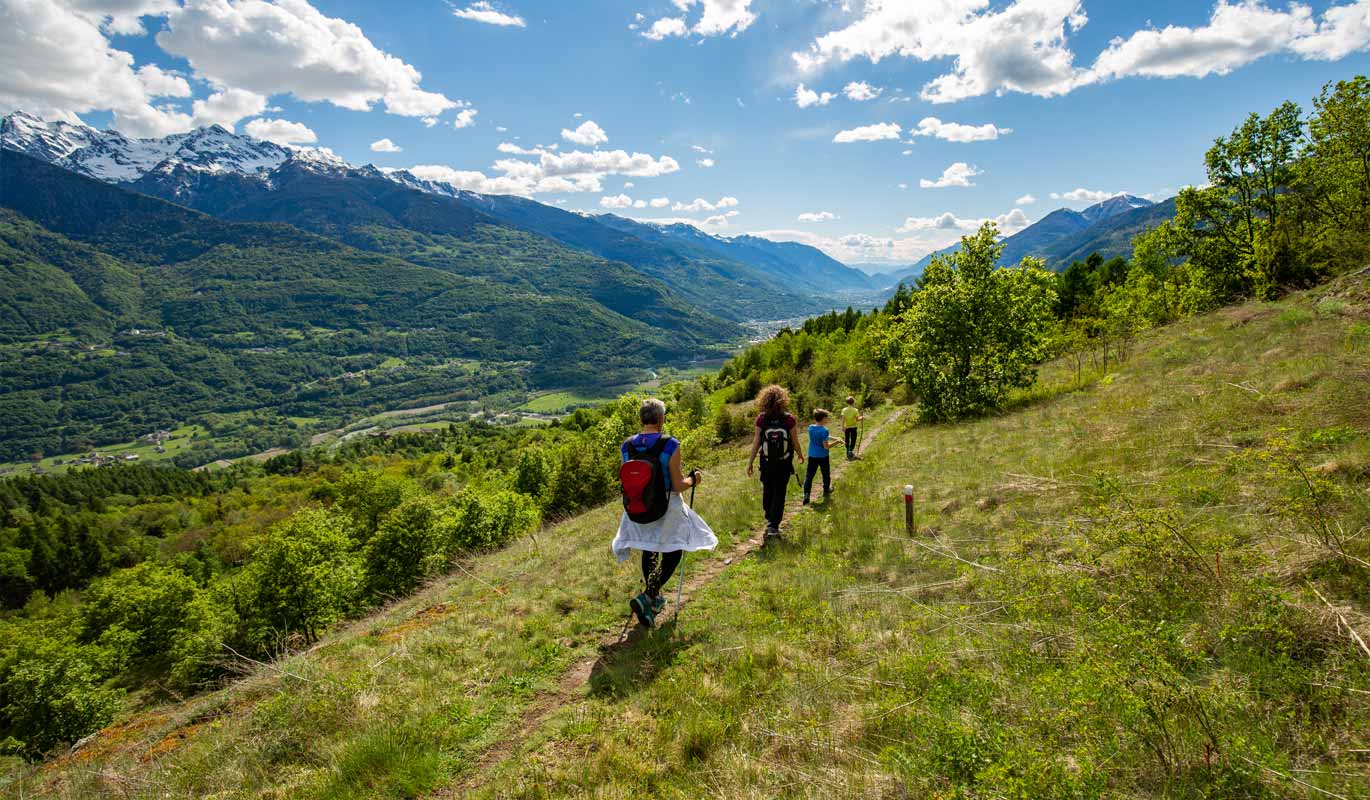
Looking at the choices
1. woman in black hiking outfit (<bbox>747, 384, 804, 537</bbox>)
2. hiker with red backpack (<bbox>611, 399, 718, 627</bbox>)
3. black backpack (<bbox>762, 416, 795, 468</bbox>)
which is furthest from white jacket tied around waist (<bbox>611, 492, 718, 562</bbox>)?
black backpack (<bbox>762, 416, 795, 468</bbox>)

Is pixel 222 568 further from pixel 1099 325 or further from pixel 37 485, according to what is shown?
pixel 1099 325

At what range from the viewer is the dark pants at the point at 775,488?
892 cm

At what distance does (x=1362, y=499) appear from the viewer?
4.83m

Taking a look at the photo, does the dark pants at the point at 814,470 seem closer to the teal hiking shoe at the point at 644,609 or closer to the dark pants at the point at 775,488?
the dark pants at the point at 775,488

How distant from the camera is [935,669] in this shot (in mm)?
4422

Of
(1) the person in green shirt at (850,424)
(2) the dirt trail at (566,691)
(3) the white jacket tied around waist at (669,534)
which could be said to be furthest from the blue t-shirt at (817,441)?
(3) the white jacket tied around waist at (669,534)

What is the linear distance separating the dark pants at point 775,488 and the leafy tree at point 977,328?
43.9 feet

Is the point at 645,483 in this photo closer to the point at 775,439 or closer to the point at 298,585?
the point at 775,439

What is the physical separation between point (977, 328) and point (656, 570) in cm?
1772

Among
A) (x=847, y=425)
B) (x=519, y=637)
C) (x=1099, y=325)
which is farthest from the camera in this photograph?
(x=1099, y=325)

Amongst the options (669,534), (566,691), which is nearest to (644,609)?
(669,534)

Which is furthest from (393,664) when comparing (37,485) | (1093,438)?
(37,485)

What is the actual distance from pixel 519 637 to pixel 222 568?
73431mm

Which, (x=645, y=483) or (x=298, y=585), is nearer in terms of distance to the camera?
(x=645, y=483)
